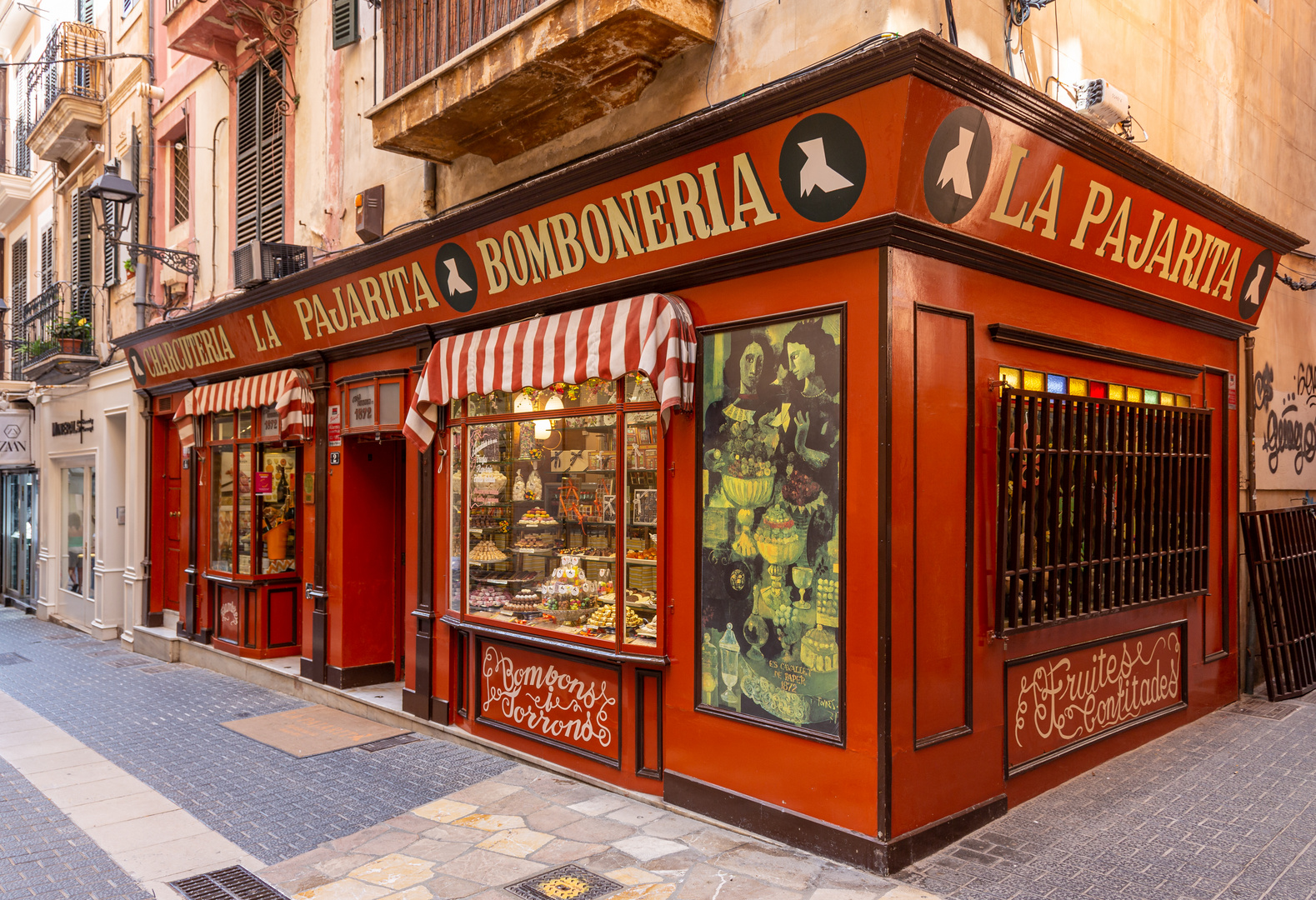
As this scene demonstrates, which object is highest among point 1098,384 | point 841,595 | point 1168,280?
point 1168,280

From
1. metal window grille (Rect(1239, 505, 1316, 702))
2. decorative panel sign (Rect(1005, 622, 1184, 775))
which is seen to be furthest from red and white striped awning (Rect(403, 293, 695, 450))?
metal window grille (Rect(1239, 505, 1316, 702))

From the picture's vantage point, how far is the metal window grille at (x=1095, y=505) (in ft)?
18.2

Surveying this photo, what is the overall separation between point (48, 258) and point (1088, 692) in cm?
1870

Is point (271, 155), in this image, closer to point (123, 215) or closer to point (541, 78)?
point (123, 215)

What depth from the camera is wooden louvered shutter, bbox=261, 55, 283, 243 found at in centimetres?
1034

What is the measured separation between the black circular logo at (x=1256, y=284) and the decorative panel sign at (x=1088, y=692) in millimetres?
2982

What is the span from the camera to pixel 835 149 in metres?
4.74

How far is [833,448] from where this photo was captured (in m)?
4.99

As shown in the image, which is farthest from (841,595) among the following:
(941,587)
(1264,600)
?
(1264,600)

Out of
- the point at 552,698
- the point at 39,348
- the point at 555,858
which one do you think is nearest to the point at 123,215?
the point at 39,348

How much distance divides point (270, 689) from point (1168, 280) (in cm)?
976

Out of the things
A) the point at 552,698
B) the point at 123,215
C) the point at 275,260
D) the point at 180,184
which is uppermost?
the point at 180,184

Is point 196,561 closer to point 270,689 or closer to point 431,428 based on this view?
point 270,689

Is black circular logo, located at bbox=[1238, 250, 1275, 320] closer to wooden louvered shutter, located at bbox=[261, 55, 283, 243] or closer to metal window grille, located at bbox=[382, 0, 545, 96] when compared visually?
metal window grille, located at bbox=[382, 0, 545, 96]
